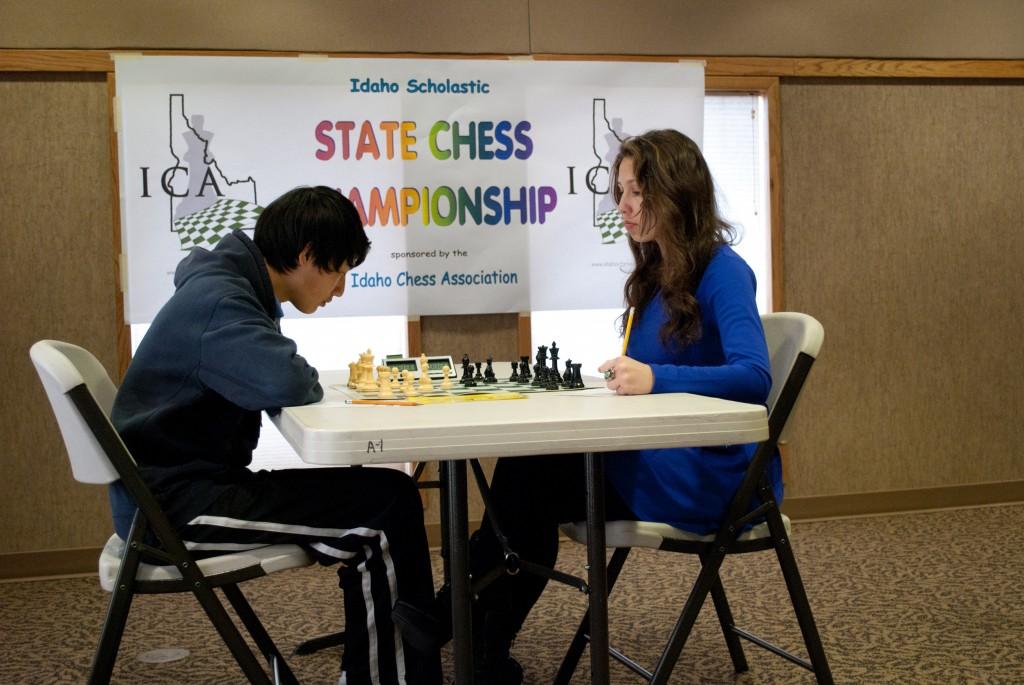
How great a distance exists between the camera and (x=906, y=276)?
14.8 ft

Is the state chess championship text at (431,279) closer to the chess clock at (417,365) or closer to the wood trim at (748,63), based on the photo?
the wood trim at (748,63)

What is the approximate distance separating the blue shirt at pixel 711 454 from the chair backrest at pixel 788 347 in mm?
54

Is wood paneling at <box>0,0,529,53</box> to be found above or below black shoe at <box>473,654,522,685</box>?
above

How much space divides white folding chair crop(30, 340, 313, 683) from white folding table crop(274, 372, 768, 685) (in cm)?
27

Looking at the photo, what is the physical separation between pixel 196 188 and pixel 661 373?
2.53 m

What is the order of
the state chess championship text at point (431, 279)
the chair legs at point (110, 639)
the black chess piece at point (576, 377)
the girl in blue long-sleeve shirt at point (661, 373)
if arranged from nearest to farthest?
the chair legs at point (110, 639)
the girl in blue long-sleeve shirt at point (661, 373)
the black chess piece at point (576, 377)
the state chess championship text at point (431, 279)

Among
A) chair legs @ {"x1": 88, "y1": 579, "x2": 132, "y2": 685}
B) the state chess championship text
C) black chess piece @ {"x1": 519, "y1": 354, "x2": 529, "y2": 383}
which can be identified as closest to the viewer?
chair legs @ {"x1": 88, "y1": 579, "x2": 132, "y2": 685}

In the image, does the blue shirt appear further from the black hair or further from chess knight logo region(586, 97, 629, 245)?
chess knight logo region(586, 97, 629, 245)

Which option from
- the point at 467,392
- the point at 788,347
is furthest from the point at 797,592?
the point at 467,392

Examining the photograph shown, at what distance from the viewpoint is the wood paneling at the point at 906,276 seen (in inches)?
173

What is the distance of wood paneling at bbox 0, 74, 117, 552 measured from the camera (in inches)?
150

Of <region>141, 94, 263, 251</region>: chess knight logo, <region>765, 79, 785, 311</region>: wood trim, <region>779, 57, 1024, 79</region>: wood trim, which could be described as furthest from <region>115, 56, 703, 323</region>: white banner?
<region>779, 57, 1024, 79</region>: wood trim

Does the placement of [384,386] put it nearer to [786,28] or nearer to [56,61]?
[56,61]

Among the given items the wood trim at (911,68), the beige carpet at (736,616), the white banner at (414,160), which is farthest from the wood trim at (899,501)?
the wood trim at (911,68)
